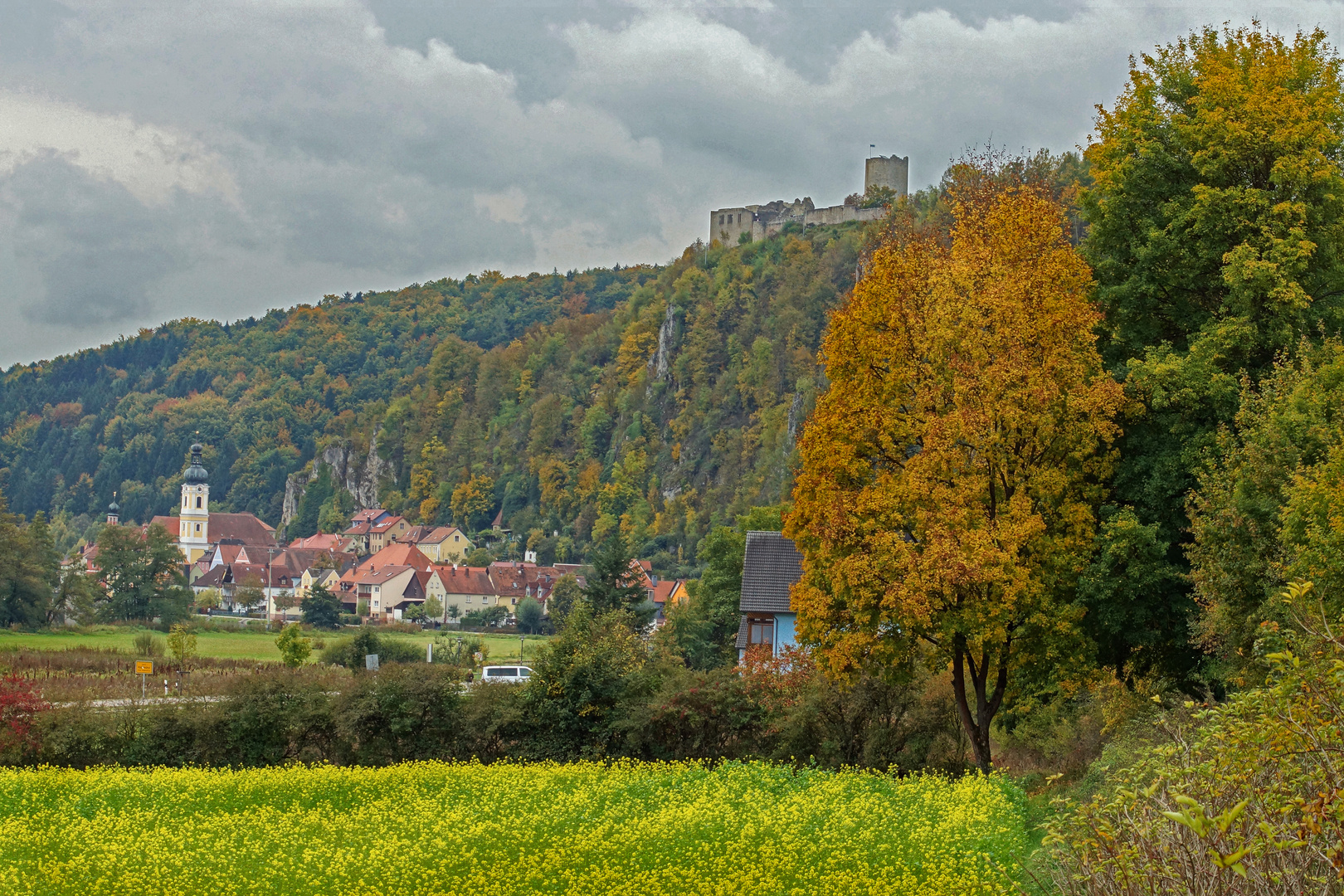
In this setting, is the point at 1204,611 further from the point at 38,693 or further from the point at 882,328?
the point at 38,693

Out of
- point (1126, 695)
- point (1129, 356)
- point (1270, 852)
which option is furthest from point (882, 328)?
point (1270, 852)

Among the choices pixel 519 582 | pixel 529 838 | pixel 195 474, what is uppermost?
pixel 195 474

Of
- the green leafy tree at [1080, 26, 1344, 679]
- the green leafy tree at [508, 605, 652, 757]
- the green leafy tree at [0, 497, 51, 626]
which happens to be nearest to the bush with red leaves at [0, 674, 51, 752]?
the green leafy tree at [508, 605, 652, 757]

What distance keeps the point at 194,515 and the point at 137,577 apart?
301 ft

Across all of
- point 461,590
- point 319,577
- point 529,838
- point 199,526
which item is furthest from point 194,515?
point 529,838

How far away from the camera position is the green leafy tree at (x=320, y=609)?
339 feet

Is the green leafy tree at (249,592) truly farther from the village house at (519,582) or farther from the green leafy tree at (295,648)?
the green leafy tree at (295,648)

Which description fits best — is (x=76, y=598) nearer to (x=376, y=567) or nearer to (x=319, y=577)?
(x=376, y=567)

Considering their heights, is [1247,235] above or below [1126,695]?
above

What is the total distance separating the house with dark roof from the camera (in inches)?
1731

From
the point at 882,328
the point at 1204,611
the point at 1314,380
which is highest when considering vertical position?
the point at 882,328

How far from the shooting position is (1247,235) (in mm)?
23188

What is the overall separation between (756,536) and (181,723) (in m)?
24.4

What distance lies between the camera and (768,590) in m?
44.6
